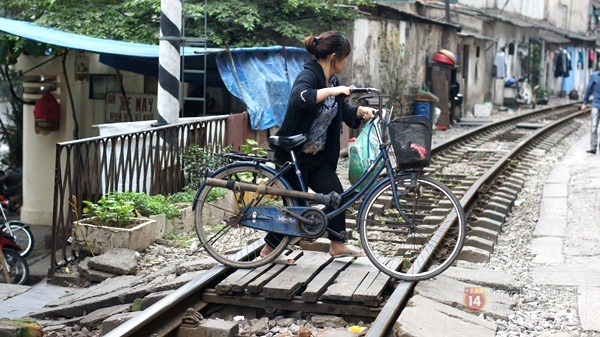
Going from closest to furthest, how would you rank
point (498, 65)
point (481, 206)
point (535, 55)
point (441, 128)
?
point (481, 206), point (441, 128), point (498, 65), point (535, 55)

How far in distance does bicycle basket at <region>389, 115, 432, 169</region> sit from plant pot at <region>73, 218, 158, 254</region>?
111 inches

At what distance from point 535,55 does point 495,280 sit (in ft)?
129

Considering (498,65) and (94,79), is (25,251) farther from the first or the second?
(498,65)

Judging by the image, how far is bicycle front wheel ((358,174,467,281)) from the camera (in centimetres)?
600

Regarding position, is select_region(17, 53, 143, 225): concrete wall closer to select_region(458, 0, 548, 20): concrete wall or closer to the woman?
the woman

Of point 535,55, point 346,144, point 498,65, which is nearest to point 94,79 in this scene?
point 346,144

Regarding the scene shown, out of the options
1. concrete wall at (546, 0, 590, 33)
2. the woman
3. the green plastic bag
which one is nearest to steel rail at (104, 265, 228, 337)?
the woman

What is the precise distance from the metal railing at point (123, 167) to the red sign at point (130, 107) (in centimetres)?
394

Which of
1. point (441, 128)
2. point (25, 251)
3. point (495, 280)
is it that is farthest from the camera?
point (441, 128)

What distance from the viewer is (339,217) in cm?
643

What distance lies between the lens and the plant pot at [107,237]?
762cm

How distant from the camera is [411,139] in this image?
5.86 m

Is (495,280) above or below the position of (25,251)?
above

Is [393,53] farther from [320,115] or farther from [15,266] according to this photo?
[320,115]
